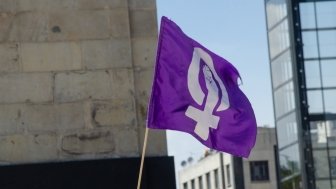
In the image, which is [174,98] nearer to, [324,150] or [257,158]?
[324,150]

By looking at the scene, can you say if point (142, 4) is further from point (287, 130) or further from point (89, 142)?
Answer: point (287, 130)

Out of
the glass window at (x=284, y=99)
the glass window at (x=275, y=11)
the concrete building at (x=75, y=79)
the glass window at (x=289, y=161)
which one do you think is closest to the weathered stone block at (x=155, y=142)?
the concrete building at (x=75, y=79)

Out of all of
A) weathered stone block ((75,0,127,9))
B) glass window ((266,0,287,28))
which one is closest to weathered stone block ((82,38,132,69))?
weathered stone block ((75,0,127,9))

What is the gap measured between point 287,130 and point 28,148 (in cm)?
2190

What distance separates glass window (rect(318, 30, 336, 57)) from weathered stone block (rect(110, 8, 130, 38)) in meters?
20.3

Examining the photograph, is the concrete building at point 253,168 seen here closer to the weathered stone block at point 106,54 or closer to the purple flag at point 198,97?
the weathered stone block at point 106,54

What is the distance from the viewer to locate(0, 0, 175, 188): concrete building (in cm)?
848

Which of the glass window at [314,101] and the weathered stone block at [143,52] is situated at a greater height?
the glass window at [314,101]

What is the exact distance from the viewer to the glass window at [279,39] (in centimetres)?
2995

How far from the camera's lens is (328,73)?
28609 mm

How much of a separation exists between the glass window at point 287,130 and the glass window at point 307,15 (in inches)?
104

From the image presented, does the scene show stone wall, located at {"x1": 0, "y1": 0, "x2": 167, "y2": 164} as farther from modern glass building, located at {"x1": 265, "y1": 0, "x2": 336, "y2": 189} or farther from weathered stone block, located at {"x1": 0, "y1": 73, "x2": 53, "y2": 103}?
modern glass building, located at {"x1": 265, "y1": 0, "x2": 336, "y2": 189}

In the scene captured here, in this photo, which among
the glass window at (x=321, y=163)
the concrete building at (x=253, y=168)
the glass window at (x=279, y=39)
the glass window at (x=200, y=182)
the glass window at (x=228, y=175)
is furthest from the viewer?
the glass window at (x=200, y=182)

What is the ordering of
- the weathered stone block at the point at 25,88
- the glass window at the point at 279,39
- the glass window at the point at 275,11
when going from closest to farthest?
the weathered stone block at the point at 25,88 → the glass window at the point at 279,39 → the glass window at the point at 275,11
